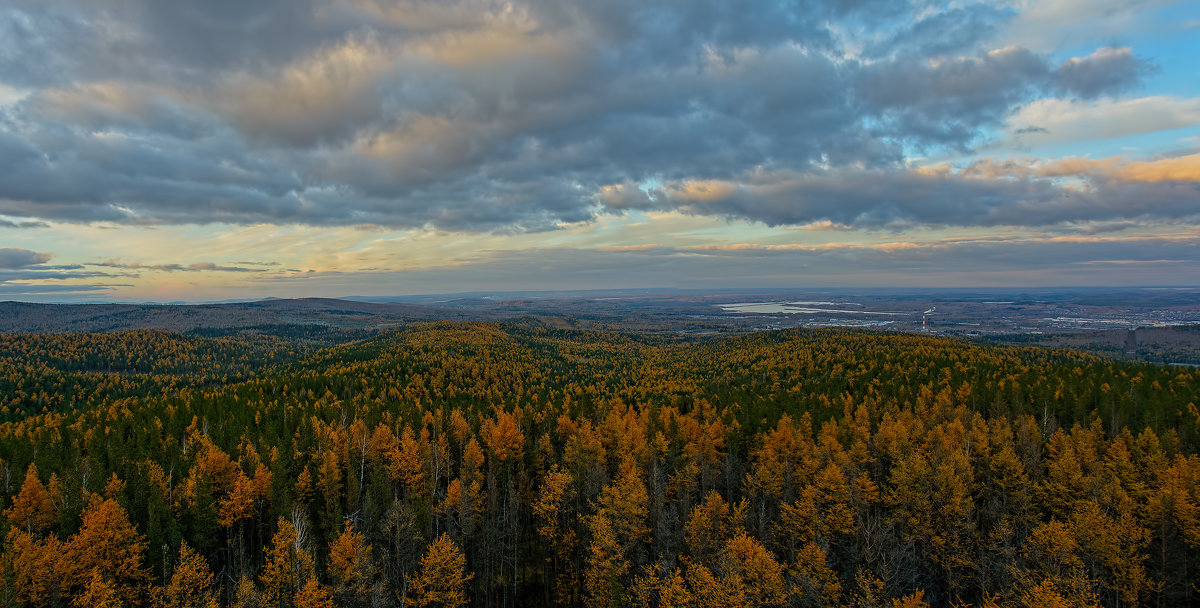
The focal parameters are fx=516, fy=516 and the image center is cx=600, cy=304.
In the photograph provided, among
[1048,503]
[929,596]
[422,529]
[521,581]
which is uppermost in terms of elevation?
[1048,503]

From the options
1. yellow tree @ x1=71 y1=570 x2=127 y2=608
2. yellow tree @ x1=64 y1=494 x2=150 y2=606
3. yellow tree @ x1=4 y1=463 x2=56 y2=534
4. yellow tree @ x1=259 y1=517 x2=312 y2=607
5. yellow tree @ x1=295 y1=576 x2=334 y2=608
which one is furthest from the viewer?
yellow tree @ x1=4 y1=463 x2=56 y2=534

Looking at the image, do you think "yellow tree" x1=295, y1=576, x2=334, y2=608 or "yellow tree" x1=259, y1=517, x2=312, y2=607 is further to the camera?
"yellow tree" x1=259, y1=517, x2=312, y2=607

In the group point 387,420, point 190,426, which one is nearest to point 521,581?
point 387,420

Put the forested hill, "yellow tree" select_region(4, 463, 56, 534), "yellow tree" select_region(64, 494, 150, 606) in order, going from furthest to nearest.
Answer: "yellow tree" select_region(4, 463, 56, 534), the forested hill, "yellow tree" select_region(64, 494, 150, 606)

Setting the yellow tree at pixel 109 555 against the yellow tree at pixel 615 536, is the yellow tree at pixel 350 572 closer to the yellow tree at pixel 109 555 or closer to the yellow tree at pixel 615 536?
the yellow tree at pixel 109 555

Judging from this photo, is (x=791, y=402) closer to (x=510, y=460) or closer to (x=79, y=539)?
(x=510, y=460)

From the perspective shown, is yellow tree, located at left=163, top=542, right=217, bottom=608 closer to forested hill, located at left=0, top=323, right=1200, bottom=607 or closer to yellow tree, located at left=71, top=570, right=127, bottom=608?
forested hill, located at left=0, top=323, right=1200, bottom=607

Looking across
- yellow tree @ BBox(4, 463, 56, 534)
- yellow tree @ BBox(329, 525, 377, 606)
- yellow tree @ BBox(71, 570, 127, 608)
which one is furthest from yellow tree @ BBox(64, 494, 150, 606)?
yellow tree @ BBox(329, 525, 377, 606)

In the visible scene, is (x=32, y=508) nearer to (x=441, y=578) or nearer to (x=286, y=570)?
(x=286, y=570)
